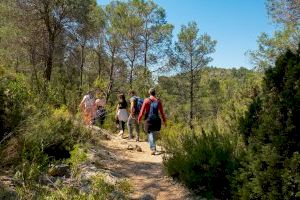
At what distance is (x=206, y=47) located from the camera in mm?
38188

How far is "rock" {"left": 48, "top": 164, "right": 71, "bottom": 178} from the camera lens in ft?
18.4

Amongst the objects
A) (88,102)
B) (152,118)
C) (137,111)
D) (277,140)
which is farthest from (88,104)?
(277,140)

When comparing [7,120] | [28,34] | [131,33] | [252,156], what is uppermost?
[131,33]

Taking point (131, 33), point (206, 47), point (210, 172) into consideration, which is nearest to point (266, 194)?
point (210, 172)

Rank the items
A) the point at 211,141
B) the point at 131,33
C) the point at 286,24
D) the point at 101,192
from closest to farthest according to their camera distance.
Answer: the point at 101,192
the point at 211,141
the point at 286,24
the point at 131,33

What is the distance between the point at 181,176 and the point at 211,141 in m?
0.74

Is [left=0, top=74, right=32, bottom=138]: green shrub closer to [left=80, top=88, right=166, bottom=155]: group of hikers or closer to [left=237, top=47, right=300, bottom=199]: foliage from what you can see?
[left=237, top=47, right=300, bottom=199]: foliage

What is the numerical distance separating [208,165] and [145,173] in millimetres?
2069

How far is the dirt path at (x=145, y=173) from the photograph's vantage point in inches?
246

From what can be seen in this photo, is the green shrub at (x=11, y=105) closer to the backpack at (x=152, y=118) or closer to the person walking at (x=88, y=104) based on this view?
the backpack at (x=152, y=118)

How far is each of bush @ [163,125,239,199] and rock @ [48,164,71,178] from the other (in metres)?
1.76

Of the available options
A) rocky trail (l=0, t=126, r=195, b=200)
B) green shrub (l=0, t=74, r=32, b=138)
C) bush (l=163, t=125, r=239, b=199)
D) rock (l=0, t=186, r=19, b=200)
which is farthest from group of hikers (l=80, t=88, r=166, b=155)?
rock (l=0, t=186, r=19, b=200)

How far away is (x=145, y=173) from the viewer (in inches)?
296

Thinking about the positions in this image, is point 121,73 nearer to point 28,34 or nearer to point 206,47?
point 206,47
